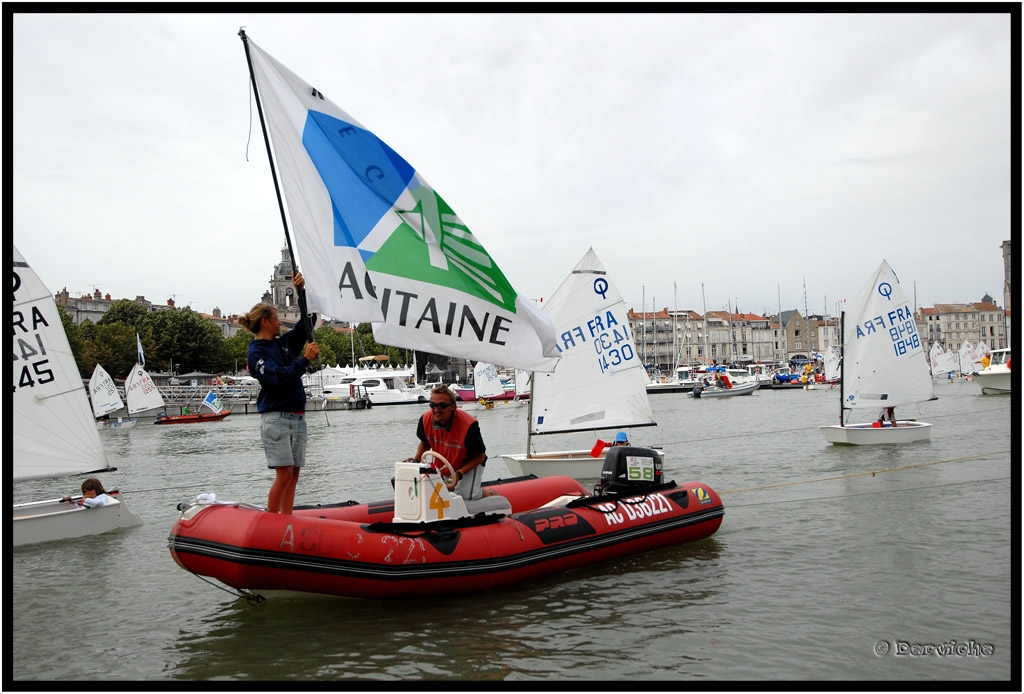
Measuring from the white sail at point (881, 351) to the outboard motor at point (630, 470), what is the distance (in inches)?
603

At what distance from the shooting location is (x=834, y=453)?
23594 mm

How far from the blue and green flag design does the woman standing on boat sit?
0.55 meters

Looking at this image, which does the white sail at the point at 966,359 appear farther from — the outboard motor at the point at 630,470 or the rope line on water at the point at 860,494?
the outboard motor at the point at 630,470

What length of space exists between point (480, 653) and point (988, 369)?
6226 centimetres

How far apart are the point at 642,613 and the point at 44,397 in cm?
1079

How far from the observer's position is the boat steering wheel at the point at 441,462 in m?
9.69

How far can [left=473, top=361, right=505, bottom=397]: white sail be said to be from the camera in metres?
65.5

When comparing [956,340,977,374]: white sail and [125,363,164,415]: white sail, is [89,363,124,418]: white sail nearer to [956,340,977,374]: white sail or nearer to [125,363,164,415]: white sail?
[125,363,164,415]: white sail

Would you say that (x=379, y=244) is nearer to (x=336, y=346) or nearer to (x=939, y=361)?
(x=939, y=361)

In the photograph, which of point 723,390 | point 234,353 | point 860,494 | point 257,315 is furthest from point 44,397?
point 234,353

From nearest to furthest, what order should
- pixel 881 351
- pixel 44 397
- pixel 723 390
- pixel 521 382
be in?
pixel 44 397
pixel 881 351
pixel 521 382
pixel 723 390

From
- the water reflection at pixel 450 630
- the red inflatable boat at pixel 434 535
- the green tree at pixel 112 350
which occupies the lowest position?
the water reflection at pixel 450 630

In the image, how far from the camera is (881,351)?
2525 cm

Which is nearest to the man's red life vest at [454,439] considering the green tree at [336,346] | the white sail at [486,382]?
the white sail at [486,382]
